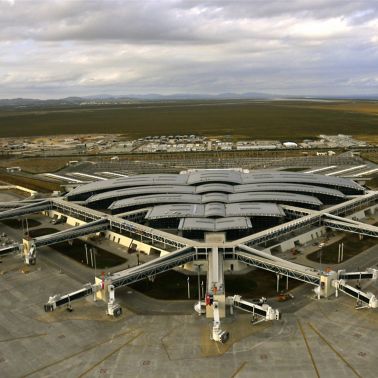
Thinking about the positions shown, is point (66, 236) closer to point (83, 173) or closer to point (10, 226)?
point (10, 226)

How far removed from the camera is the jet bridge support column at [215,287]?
203 ft

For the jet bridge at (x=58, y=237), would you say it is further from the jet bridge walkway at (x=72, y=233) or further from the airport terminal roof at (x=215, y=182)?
the airport terminal roof at (x=215, y=182)

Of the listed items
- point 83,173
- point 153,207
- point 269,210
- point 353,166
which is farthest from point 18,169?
point 353,166

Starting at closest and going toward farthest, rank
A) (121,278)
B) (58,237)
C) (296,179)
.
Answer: (121,278)
(58,237)
(296,179)

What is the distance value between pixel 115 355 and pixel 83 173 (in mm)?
128791

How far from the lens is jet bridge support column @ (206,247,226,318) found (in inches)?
2440

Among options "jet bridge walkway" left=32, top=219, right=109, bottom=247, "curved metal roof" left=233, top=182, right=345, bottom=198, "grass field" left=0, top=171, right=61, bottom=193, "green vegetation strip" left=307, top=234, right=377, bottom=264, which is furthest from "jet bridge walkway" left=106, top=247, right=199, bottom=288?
"grass field" left=0, top=171, right=61, bottom=193

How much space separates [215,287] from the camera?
207 ft

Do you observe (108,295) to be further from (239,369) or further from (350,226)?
(350,226)

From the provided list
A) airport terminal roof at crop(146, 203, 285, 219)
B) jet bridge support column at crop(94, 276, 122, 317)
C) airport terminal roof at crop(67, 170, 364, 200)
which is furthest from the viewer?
airport terminal roof at crop(67, 170, 364, 200)

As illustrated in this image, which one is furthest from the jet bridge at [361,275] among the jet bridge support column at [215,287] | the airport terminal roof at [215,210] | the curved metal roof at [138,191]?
the curved metal roof at [138,191]

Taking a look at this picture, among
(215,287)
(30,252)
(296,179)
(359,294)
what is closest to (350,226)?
(296,179)

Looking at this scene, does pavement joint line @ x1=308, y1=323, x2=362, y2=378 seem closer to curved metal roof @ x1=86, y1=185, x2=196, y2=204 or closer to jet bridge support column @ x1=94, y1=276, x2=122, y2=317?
jet bridge support column @ x1=94, y1=276, x2=122, y2=317

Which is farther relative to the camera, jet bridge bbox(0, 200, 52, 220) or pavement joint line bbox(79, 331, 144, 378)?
jet bridge bbox(0, 200, 52, 220)
